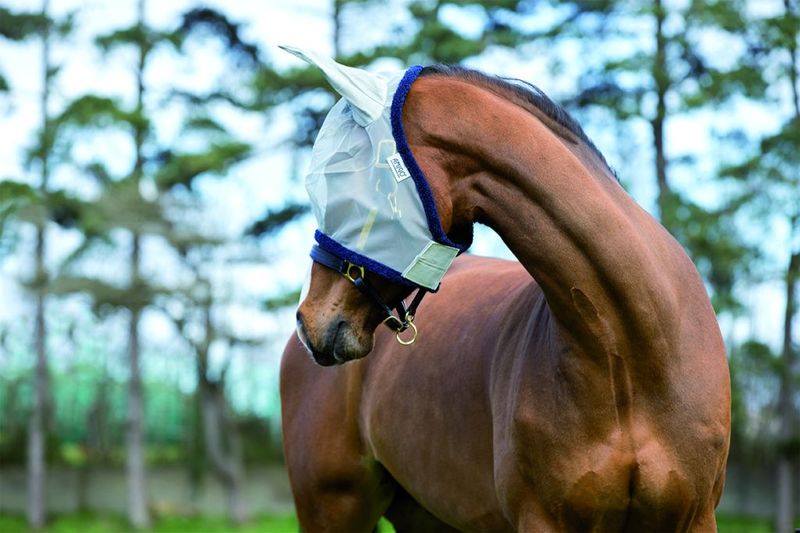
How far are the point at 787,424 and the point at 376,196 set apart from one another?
43.6ft

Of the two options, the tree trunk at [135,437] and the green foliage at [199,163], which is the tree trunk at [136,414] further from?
the green foliage at [199,163]

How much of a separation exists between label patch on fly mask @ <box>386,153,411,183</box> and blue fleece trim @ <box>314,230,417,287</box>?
24cm

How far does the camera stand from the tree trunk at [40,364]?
18.1m

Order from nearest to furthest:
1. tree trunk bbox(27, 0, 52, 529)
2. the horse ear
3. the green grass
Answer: the horse ear
the green grass
tree trunk bbox(27, 0, 52, 529)

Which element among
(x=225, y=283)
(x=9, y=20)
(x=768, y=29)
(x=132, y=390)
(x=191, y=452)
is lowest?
(x=191, y=452)

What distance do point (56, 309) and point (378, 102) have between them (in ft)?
58.0

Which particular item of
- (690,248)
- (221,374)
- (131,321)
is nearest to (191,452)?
(221,374)

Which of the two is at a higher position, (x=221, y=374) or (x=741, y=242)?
(x=741, y=242)

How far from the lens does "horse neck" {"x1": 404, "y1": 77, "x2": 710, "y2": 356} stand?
2.80m

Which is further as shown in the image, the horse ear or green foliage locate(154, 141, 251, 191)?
green foliage locate(154, 141, 251, 191)

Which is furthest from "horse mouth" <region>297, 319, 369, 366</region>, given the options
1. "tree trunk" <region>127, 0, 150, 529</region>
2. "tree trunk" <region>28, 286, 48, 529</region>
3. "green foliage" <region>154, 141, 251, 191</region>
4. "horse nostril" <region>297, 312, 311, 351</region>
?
"tree trunk" <region>28, 286, 48, 529</region>

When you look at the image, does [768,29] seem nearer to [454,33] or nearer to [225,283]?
[454,33]

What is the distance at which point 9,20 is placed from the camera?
60.4 ft

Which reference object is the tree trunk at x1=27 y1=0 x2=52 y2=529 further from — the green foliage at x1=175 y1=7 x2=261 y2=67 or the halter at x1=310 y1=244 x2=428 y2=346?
the halter at x1=310 y1=244 x2=428 y2=346
